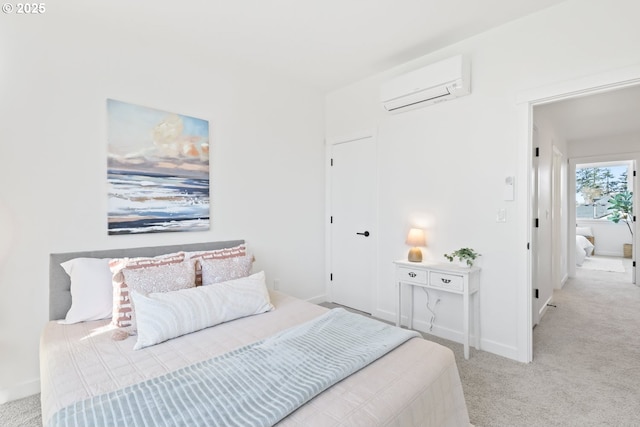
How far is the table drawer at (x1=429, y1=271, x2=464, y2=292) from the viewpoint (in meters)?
2.62

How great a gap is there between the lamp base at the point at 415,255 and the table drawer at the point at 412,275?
0.39 feet

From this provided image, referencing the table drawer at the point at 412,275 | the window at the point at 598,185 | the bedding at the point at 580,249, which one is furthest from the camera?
the window at the point at 598,185

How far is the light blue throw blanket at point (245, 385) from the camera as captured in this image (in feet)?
3.47

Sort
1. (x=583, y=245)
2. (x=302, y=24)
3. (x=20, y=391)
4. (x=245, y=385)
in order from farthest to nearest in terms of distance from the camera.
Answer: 1. (x=583, y=245)
2. (x=302, y=24)
3. (x=20, y=391)
4. (x=245, y=385)

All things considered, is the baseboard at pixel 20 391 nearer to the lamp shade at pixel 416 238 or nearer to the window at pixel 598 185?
the lamp shade at pixel 416 238

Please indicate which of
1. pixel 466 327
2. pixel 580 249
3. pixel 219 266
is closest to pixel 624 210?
pixel 580 249

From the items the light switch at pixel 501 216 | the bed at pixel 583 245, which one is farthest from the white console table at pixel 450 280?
the bed at pixel 583 245

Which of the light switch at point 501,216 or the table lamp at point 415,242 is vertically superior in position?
the light switch at point 501,216

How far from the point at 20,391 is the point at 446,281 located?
316cm

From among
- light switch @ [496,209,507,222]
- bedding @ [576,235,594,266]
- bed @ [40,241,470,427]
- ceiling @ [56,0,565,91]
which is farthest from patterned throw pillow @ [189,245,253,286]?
bedding @ [576,235,594,266]

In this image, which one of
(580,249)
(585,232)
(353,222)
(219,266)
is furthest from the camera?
(585,232)

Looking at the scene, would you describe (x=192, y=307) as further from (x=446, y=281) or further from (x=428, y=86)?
(x=428, y=86)

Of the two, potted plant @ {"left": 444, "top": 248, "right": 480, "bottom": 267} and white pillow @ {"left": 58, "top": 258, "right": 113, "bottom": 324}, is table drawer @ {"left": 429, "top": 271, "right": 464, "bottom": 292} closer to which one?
potted plant @ {"left": 444, "top": 248, "right": 480, "bottom": 267}

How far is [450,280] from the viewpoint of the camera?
8.77 ft
